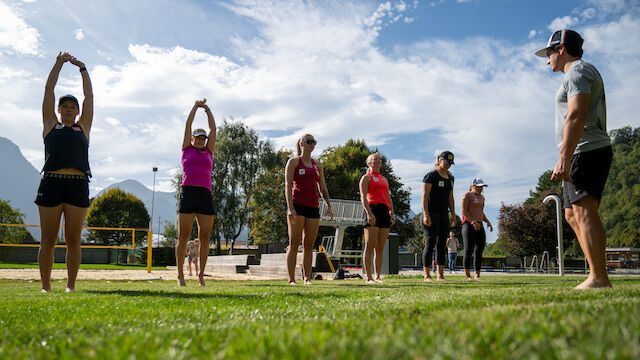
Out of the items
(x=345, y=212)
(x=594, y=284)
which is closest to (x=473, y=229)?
(x=594, y=284)

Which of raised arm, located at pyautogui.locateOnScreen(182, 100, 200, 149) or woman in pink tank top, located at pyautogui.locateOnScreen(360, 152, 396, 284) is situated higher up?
raised arm, located at pyautogui.locateOnScreen(182, 100, 200, 149)

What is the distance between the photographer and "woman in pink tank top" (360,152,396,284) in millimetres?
7473

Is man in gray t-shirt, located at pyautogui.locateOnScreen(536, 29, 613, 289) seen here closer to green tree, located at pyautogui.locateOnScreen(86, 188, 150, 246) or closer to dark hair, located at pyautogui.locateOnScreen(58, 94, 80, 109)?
dark hair, located at pyautogui.locateOnScreen(58, 94, 80, 109)

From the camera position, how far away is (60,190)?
15.7ft

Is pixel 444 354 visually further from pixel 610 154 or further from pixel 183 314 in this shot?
pixel 610 154

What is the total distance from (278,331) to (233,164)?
41.5 meters

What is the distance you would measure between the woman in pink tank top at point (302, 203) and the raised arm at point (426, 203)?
2018 mm

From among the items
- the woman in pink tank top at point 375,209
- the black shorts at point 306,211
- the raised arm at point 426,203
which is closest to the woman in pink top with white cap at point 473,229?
the raised arm at point 426,203

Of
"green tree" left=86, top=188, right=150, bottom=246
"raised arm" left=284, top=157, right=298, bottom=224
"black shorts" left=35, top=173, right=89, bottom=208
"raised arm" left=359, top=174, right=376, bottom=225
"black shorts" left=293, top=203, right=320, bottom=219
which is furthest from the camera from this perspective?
"green tree" left=86, top=188, right=150, bottom=246

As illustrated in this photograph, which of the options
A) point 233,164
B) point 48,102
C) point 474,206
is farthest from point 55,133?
point 233,164

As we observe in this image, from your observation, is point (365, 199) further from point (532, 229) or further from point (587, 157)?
point (532, 229)

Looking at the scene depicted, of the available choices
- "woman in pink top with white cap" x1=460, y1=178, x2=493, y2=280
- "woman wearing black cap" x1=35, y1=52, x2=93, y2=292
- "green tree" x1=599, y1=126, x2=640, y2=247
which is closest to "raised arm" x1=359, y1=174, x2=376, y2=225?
"woman in pink top with white cap" x1=460, y1=178, x2=493, y2=280

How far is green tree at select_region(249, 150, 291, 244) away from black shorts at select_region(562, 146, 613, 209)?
39369mm

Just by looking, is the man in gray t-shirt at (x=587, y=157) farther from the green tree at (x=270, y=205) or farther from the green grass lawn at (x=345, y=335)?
the green tree at (x=270, y=205)
